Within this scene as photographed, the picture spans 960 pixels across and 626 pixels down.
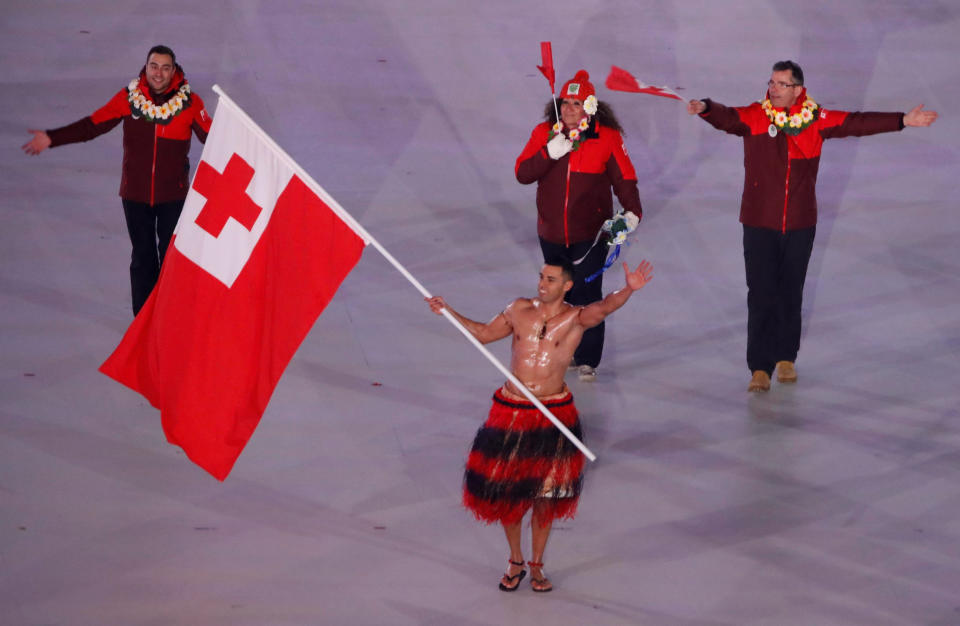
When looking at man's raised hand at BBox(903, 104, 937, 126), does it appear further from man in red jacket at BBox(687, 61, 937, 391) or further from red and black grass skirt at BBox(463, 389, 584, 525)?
red and black grass skirt at BBox(463, 389, 584, 525)

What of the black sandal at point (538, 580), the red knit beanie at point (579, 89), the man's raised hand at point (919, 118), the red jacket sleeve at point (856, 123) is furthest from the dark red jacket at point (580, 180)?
the black sandal at point (538, 580)

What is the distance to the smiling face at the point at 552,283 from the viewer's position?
5.08 metres

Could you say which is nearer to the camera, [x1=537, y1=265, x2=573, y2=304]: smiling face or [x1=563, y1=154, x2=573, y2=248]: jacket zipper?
[x1=537, y1=265, x2=573, y2=304]: smiling face

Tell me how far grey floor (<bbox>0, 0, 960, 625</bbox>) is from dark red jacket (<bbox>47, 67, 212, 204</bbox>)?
2.90 feet

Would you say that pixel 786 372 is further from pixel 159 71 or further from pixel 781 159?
pixel 159 71

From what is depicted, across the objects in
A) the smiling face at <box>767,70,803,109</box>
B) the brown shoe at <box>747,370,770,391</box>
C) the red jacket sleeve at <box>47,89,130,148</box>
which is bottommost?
the red jacket sleeve at <box>47,89,130,148</box>

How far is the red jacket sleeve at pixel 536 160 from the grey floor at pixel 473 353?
42.8 inches

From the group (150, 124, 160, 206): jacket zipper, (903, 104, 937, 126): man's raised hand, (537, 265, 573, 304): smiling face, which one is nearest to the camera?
(537, 265, 573, 304): smiling face

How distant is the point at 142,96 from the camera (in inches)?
290

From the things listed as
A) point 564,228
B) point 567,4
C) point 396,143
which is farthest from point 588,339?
point 567,4

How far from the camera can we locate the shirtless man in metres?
5.00

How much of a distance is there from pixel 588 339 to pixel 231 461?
2890 millimetres

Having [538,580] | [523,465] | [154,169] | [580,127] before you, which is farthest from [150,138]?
[538,580]

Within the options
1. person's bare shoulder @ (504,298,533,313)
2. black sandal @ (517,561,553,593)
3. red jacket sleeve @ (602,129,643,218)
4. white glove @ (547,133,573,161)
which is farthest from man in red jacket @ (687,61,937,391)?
black sandal @ (517,561,553,593)
